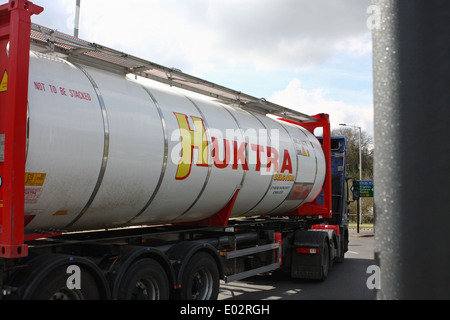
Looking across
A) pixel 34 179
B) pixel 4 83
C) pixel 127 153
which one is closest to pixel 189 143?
pixel 127 153

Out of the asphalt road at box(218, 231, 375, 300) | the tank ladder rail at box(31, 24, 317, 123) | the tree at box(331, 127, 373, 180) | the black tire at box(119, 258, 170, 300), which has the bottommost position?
the asphalt road at box(218, 231, 375, 300)

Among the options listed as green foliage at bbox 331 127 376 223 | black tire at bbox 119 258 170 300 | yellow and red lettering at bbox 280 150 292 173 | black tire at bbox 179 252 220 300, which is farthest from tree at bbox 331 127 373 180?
black tire at bbox 119 258 170 300

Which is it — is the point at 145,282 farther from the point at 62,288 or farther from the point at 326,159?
the point at 326,159

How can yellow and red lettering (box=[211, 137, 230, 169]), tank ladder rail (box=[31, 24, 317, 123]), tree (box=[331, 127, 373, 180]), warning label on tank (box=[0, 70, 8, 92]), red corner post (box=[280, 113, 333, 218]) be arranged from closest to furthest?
warning label on tank (box=[0, 70, 8, 92]) < tank ladder rail (box=[31, 24, 317, 123]) < yellow and red lettering (box=[211, 137, 230, 169]) < red corner post (box=[280, 113, 333, 218]) < tree (box=[331, 127, 373, 180])

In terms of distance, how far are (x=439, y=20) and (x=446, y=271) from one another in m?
0.66

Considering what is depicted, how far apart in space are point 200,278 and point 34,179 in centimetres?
330

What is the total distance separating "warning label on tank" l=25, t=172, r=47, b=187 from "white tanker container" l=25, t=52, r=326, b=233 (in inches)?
0.4

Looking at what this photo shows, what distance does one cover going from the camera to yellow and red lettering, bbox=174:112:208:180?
6.11 meters

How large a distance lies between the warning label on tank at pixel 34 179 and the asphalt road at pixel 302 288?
5084 millimetres

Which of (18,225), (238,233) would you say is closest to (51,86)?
(18,225)

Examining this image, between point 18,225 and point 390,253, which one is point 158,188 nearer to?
point 18,225

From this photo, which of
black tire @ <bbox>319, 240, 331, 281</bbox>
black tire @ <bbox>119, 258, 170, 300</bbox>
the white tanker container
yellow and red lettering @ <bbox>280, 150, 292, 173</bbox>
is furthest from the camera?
black tire @ <bbox>319, 240, 331, 281</bbox>

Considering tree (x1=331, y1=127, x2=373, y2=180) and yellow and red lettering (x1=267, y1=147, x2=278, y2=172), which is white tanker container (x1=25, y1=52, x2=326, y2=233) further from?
tree (x1=331, y1=127, x2=373, y2=180)

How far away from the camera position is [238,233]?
8.57 meters
